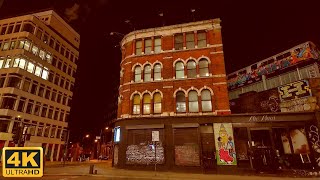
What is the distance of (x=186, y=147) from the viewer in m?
20.1

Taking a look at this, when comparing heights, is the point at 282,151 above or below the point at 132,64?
below

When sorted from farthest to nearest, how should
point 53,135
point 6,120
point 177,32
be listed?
1. point 53,135
2. point 6,120
3. point 177,32

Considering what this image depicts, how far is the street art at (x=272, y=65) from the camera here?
30.0m

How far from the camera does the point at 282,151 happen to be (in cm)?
1902

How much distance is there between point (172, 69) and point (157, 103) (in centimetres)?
427

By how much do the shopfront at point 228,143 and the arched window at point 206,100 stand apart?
123 cm

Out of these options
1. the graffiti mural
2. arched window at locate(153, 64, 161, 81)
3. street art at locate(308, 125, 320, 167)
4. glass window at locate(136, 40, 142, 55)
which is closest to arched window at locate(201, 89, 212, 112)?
arched window at locate(153, 64, 161, 81)

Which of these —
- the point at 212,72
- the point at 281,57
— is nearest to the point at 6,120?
the point at 212,72

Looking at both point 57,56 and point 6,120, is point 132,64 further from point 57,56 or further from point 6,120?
point 57,56

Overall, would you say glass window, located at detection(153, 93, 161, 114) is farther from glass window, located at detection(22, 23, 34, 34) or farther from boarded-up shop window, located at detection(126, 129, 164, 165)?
glass window, located at detection(22, 23, 34, 34)

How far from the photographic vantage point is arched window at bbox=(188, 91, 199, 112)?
21641 mm

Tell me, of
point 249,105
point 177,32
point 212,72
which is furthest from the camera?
point 249,105

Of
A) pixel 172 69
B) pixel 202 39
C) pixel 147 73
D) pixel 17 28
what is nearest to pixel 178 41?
pixel 202 39

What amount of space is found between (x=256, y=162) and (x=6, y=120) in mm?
35985
